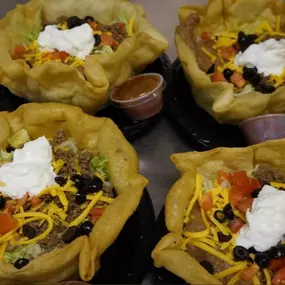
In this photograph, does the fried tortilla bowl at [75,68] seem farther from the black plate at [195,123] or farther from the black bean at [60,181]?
the black bean at [60,181]

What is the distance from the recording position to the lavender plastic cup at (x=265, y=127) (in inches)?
110

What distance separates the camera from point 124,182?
2645 mm

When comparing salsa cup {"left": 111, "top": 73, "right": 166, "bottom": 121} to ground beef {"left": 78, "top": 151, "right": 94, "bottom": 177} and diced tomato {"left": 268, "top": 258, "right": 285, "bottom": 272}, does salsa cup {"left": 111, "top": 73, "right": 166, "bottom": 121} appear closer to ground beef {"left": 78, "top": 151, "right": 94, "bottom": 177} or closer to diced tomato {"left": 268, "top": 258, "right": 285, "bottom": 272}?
ground beef {"left": 78, "top": 151, "right": 94, "bottom": 177}

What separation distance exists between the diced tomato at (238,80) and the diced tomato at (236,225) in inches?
36.1

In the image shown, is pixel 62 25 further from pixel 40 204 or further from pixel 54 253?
pixel 54 253

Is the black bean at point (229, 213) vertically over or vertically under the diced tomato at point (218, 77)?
under

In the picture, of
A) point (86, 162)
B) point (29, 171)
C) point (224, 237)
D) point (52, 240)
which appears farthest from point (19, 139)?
point (224, 237)

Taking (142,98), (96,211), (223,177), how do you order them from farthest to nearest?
1. (142,98)
2. (223,177)
3. (96,211)

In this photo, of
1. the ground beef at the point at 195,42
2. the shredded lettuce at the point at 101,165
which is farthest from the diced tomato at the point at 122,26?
the shredded lettuce at the point at 101,165

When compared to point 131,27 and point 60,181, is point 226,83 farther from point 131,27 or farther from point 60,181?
point 60,181

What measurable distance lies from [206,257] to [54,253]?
2.28ft

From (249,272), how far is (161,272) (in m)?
0.43

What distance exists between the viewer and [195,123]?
3.16 metres

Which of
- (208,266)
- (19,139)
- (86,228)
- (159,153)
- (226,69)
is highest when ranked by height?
(226,69)
